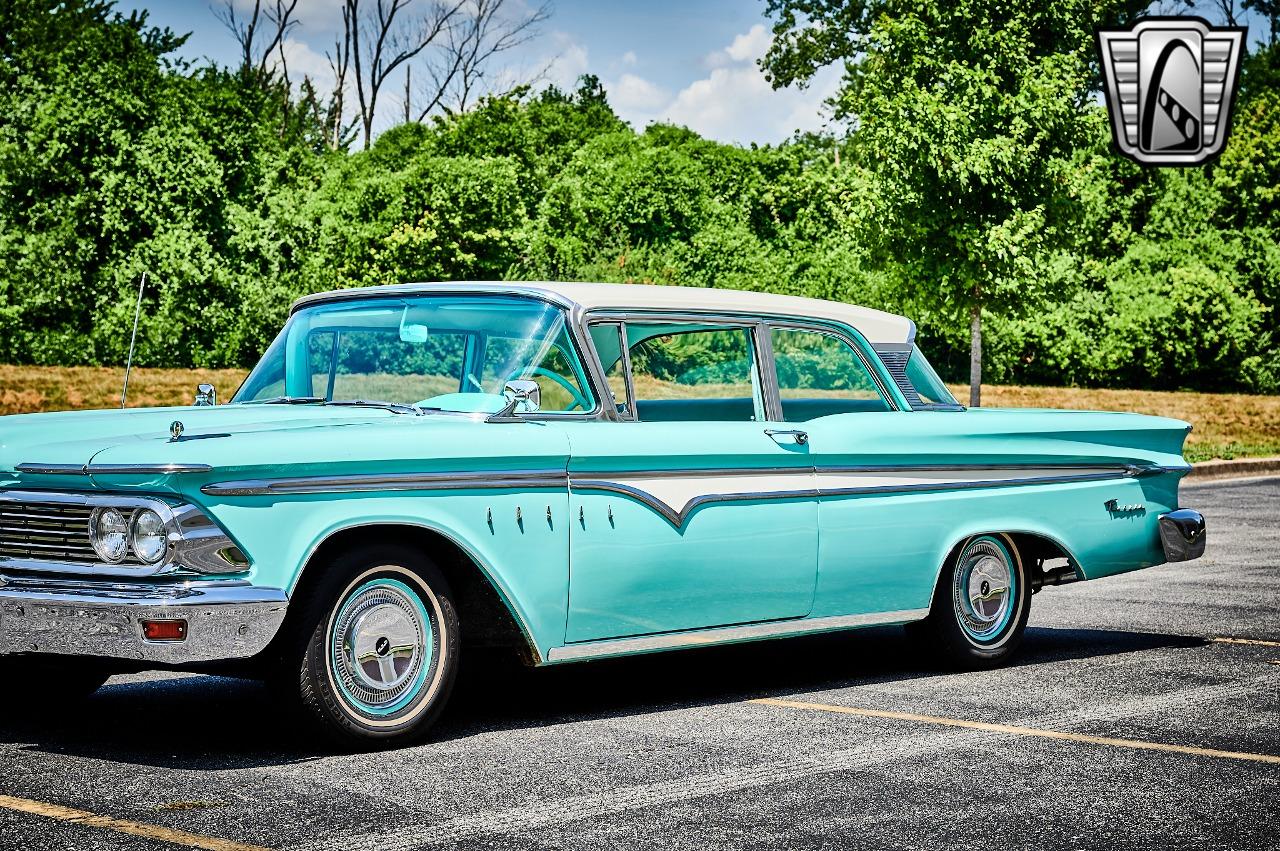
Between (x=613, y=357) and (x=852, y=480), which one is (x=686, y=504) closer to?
(x=613, y=357)

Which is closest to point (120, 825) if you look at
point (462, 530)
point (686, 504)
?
point (462, 530)

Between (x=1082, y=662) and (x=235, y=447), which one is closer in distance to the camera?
(x=235, y=447)

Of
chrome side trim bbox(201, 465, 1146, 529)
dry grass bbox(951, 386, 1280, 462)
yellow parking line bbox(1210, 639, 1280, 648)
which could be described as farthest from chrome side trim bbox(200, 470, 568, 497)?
dry grass bbox(951, 386, 1280, 462)

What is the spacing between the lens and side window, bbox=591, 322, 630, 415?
6.80 metres

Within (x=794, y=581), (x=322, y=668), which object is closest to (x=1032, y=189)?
(x=794, y=581)

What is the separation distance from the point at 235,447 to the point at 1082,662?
4.56m

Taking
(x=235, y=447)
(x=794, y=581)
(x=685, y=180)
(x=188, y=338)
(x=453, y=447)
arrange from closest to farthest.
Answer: (x=235, y=447) < (x=453, y=447) < (x=794, y=581) < (x=188, y=338) < (x=685, y=180)

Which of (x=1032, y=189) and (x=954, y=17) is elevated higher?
(x=954, y=17)

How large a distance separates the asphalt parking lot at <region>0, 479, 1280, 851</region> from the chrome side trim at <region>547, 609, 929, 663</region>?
0.29 meters

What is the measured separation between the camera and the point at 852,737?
6.27 meters

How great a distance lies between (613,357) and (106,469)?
2199mm

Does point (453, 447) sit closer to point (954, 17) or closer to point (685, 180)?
point (954, 17)

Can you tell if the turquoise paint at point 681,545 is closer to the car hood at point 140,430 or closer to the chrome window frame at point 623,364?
the chrome window frame at point 623,364

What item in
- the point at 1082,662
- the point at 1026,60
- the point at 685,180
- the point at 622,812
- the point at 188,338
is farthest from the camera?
the point at 685,180
